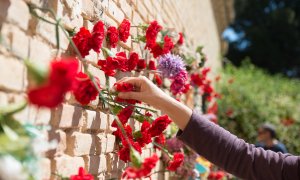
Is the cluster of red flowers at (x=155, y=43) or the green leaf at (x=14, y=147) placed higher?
the cluster of red flowers at (x=155, y=43)

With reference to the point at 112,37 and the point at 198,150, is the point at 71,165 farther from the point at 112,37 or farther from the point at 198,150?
the point at 112,37

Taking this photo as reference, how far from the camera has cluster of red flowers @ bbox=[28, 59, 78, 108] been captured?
104cm

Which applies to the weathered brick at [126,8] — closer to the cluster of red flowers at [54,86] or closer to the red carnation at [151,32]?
the red carnation at [151,32]

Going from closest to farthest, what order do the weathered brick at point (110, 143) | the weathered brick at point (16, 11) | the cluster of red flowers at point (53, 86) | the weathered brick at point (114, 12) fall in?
the cluster of red flowers at point (53, 86), the weathered brick at point (16, 11), the weathered brick at point (110, 143), the weathered brick at point (114, 12)

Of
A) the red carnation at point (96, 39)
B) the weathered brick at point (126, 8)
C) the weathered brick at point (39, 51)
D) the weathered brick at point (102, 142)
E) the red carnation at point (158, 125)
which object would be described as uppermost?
the weathered brick at point (126, 8)

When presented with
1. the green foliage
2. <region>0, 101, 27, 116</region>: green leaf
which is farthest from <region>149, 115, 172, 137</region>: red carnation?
the green foliage

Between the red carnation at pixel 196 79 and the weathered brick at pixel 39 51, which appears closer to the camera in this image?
the weathered brick at pixel 39 51

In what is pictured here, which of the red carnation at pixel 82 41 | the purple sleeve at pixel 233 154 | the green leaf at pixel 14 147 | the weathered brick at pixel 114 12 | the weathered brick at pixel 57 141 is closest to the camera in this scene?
the green leaf at pixel 14 147

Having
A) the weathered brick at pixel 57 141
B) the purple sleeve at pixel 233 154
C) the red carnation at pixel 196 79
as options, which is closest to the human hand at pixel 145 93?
the purple sleeve at pixel 233 154

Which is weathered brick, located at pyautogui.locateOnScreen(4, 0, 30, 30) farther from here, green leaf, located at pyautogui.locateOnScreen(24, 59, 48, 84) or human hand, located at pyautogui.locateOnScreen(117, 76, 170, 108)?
human hand, located at pyautogui.locateOnScreen(117, 76, 170, 108)

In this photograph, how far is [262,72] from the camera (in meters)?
12.9

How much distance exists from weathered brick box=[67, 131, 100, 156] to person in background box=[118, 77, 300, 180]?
1.02 ft

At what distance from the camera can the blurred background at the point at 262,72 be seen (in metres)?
8.98

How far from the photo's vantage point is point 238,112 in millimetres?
8969
